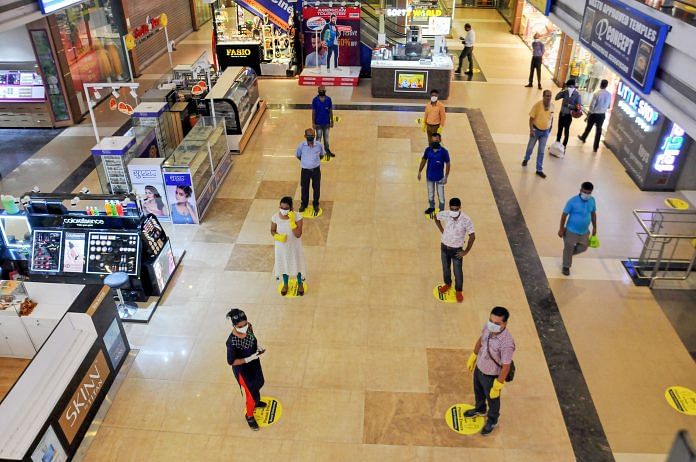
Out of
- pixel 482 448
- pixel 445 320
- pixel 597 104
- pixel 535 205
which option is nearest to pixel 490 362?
pixel 482 448

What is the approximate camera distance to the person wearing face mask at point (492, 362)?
516 cm

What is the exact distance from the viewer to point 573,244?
806 cm

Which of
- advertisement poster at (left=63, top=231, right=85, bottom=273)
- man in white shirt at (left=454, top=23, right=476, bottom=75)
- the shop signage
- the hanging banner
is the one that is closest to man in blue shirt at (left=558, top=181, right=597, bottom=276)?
the shop signage

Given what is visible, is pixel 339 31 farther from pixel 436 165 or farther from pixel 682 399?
pixel 682 399

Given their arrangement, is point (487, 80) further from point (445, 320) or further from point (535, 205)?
point (445, 320)

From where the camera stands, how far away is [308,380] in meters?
6.59

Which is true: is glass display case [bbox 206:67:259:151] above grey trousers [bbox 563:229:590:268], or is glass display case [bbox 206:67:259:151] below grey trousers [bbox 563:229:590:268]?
above

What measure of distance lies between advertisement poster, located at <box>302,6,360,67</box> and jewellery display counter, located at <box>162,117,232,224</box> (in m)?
7.04

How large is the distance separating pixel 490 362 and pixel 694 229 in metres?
6.11

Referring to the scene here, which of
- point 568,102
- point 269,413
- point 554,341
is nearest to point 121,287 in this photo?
point 269,413

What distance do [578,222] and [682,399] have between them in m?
2.65

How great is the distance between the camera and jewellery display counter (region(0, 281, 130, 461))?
200 inches

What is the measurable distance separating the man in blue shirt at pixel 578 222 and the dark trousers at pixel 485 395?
321cm

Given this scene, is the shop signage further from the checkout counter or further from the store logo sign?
the checkout counter
